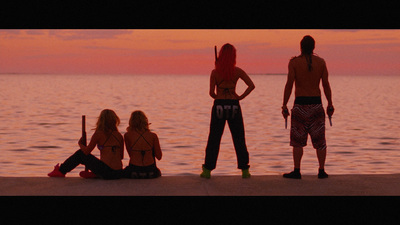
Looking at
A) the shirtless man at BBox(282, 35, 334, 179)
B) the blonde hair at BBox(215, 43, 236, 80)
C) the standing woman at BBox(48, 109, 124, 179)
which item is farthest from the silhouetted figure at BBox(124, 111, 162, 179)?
the shirtless man at BBox(282, 35, 334, 179)

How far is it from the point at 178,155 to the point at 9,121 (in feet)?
44.6

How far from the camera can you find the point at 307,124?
9234 mm

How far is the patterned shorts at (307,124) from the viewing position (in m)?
9.15

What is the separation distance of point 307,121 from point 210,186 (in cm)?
162

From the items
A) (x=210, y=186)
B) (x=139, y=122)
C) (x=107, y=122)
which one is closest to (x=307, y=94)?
(x=210, y=186)

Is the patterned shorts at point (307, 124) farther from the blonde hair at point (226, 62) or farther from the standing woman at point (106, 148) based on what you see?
the standing woman at point (106, 148)

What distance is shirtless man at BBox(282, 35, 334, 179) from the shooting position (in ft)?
29.8

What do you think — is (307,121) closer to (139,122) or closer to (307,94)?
(307,94)

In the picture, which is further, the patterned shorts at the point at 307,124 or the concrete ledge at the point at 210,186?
the patterned shorts at the point at 307,124

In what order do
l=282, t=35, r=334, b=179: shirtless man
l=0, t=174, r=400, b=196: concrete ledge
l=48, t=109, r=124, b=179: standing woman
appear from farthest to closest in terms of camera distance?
l=48, t=109, r=124, b=179: standing woman < l=282, t=35, r=334, b=179: shirtless man < l=0, t=174, r=400, b=196: concrete ledge

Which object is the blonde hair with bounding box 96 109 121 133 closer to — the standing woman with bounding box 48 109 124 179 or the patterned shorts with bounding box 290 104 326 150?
the standing woman with bounding box 48 109 124 179

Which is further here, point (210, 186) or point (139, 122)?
point (139, 122)

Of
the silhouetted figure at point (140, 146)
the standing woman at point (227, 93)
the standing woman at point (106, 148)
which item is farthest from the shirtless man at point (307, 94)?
the standing woman at point (106, 148)

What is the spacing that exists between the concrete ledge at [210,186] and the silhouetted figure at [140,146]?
170mm
